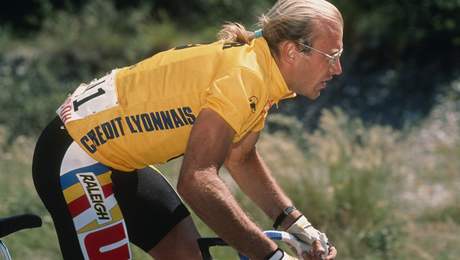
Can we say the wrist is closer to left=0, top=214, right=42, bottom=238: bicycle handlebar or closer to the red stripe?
the red stripe

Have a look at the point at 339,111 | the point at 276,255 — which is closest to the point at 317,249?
the point at 276,255

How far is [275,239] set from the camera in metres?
3.71

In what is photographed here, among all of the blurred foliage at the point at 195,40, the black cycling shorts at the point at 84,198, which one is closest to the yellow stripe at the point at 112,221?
the black cycling shorts at the point at 84,198

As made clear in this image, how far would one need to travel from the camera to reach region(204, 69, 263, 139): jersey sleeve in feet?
11.1

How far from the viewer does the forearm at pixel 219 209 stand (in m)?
3.37

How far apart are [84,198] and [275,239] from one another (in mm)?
695

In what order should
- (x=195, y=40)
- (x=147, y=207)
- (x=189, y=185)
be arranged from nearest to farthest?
(x=189, y=185) → (x=147, y=207) → (x=195, y=40)

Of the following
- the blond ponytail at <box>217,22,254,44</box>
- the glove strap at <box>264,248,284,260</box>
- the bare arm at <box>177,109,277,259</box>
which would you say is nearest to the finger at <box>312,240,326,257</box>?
the glove strap at <box>264,248,284,260</box>

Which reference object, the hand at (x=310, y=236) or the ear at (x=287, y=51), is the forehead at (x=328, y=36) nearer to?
the ear at (x=287, y=51)

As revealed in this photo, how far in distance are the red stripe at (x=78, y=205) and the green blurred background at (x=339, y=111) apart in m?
2.43

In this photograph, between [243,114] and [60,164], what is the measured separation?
77cm

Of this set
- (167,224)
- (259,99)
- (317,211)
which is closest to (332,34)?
(259,99)

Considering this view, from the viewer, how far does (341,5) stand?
37.8ft

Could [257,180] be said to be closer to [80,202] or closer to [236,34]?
[236,34]
